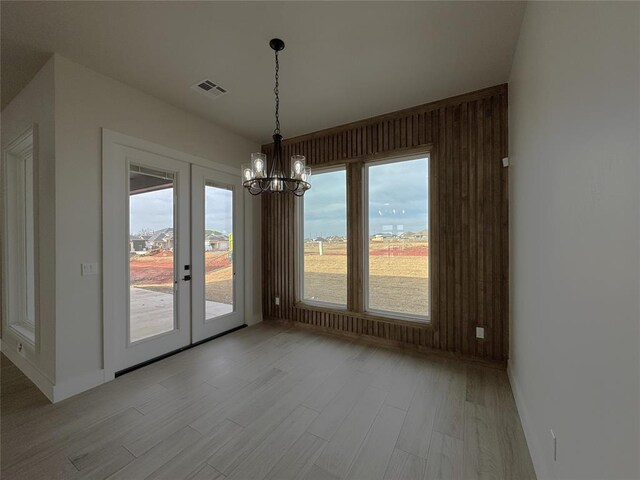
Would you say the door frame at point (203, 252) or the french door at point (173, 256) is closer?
the french door at point (173, 256)

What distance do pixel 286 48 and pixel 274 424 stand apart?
3172 millimetres

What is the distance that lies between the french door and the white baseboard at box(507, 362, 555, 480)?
3.61m

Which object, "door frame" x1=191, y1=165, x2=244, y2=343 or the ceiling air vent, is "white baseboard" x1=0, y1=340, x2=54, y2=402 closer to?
"door frame" x1=191, y1=165, x2=244, y2=343

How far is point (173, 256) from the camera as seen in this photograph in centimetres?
339

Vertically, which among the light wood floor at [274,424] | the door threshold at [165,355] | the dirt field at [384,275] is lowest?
the light wood floor at [274,424]

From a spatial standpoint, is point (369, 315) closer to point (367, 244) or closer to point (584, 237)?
point (367, 244)

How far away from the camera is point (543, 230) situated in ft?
5.25

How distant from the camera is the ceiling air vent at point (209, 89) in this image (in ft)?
9.40

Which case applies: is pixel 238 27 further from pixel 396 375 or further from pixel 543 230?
pixel 396 375

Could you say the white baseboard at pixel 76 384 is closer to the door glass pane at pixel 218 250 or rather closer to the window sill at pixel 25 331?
the window sill at pixel 25 331

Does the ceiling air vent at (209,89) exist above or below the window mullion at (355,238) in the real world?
above

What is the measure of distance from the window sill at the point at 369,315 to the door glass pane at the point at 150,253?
1.90 meters

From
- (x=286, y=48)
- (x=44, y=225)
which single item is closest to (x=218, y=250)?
(x=44, y=225)

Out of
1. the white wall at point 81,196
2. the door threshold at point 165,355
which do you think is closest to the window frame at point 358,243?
the door threshold at point 165,355
